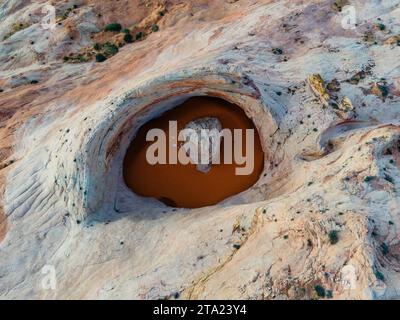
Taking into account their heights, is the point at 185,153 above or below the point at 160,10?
below

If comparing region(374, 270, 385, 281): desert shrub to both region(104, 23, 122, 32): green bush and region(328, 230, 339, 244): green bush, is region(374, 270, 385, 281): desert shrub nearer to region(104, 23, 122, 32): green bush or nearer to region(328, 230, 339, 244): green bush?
region(328, 230, 339, 244): green bush

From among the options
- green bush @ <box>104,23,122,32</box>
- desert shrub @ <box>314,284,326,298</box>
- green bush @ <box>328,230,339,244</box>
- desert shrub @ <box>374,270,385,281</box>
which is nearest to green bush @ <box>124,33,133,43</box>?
green bush @ <box>104,23,122,32</box>

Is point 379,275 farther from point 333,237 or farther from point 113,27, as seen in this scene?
point 113,27

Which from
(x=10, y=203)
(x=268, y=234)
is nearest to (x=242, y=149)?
(x=268, y=234)
